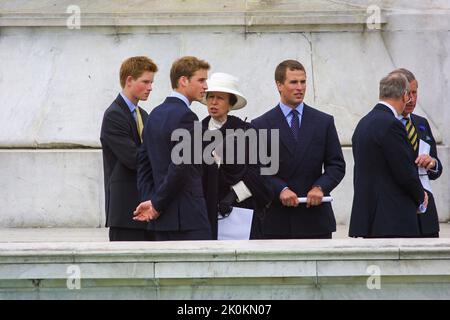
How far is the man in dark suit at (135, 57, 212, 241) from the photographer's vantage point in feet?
27.1

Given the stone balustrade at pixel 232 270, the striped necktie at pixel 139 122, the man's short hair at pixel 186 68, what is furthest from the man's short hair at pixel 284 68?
the stone balustrade at pixel 232 270

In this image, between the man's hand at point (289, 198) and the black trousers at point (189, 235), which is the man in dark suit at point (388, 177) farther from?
the black trousers at point (189, 235)

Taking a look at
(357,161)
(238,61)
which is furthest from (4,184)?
(357,161)

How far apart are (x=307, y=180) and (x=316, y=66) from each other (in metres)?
3.37

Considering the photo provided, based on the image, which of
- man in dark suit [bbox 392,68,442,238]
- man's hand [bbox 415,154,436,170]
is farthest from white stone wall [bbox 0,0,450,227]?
man's hand [bbox 415,154,436,170]

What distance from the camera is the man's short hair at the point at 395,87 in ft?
28.2

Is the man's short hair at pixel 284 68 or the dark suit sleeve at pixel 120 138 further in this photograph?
the man's short hair at pixel 284 68

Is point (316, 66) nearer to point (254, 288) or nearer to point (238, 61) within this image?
point (238, 61)

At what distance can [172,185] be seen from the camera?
8219mm

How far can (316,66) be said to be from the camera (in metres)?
12.1

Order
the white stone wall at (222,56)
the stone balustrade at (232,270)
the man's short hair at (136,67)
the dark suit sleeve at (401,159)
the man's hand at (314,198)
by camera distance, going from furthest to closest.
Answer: the white stone wall at (222,56) < the man's short hair at (136,67) < the man's hand at (314,198) < the dark suit sleeve at (401,159) < the stone balustrade at (232,270)

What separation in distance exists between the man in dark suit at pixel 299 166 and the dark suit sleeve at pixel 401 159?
1.67 ft

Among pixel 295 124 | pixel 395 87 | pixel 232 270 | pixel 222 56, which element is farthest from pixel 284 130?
pixel 222 56

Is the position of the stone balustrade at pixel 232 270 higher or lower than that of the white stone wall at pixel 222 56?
lower
